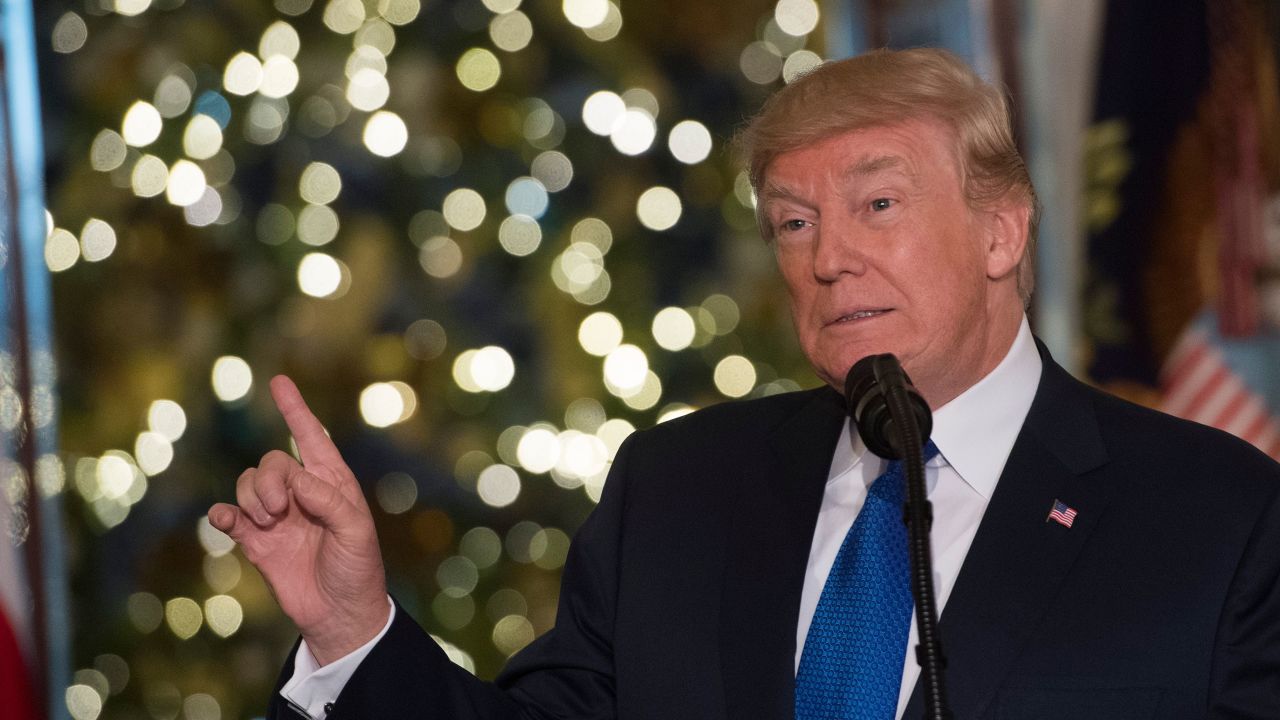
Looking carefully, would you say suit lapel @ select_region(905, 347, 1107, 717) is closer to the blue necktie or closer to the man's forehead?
the blue necktie

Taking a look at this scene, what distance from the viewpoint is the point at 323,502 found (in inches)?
52.9

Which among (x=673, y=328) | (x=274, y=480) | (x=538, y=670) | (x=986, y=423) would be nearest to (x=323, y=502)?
(x=274, y=480)

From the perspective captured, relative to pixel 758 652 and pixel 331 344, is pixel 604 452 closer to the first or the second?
pixel 331 344

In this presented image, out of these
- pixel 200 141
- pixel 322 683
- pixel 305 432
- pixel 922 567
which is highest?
pixel 200 141

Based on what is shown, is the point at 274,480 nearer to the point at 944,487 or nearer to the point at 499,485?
the point at 944,487

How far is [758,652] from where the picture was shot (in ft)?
4.74

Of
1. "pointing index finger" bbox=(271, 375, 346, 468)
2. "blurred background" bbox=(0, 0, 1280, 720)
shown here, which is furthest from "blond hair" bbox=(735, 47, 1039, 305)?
"blurred background" bbox=(0, 0, 1280, 720)

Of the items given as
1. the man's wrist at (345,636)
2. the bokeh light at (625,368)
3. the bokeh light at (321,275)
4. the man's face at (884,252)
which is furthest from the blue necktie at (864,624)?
the bokeh light at (321,275)

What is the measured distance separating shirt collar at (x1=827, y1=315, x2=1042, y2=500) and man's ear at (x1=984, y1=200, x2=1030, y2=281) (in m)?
0.09

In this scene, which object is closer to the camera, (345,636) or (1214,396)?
(345,636)

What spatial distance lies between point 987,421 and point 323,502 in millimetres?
713

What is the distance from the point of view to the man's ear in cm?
156

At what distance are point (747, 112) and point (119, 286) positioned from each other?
1.42 metres

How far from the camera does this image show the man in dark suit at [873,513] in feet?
4.39
